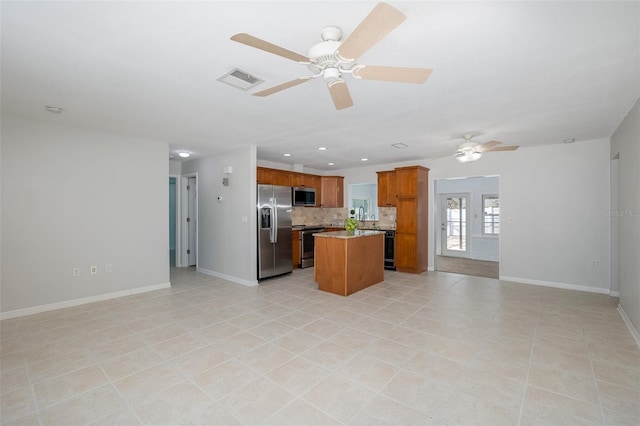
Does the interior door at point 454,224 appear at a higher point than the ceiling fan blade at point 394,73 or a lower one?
lower

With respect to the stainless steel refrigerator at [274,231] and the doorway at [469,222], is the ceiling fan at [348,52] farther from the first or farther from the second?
the doorway at [469,222]

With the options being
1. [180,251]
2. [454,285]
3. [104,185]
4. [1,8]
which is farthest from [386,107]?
[180,251]

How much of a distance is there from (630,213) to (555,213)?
1822 mm

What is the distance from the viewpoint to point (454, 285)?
522cm

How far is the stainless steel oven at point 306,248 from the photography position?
6809mm

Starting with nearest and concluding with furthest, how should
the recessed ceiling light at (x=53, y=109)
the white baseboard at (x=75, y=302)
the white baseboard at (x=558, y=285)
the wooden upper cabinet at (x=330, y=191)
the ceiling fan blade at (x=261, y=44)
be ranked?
1. the ceiling fan blade at (x=261, y=44)
2. the recessed ceiling light at (x=53, y=109)
3. the white baseboard at (x=75, y=302)
4. the white baseboard at (x=558, y=285)
5. the wooden upper cabinet at (x=330, y=191)

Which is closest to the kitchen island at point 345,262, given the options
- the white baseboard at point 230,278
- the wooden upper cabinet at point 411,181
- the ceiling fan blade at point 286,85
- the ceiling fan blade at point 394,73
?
the white baseboard at point 230,278

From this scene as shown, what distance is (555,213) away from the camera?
510 centimetres

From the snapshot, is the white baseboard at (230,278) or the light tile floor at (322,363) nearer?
the light tile floor at (322,363)

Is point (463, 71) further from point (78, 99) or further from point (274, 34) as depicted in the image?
point (78, 99)

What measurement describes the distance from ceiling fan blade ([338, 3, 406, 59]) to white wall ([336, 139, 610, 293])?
5.21 metres

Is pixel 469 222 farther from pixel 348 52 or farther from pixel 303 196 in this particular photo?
pixel 348 52

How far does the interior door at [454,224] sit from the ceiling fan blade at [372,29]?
811 cm

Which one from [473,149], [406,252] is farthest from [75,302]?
[473,149]
